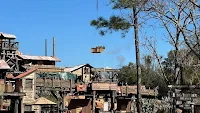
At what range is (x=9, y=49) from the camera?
160 feet

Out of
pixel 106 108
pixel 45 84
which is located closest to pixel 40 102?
pixel 45 84

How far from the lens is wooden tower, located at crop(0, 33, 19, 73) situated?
48125 millimetres

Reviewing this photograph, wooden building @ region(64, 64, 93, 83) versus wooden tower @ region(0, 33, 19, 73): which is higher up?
wooden tower @ region(0, 33, 19, 73)

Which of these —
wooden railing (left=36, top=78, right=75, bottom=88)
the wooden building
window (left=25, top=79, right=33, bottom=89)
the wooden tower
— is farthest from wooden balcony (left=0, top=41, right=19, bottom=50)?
window (left=25, top=79, right=33, bottom=89)

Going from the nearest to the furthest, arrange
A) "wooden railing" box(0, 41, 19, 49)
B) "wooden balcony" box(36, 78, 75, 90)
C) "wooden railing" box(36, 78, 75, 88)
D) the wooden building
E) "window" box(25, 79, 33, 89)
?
"window" box(25, 79, 33, 89) → "wooden railing" box(36, 78, 75, 88) → "wooden balcony" box(36, 78, 75, 90) → "wooden railing" box(0, 41, 19, 49) → the wooden building

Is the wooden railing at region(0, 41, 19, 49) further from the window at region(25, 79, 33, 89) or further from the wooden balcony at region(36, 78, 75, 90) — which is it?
the window at region(25, 79, 33, 89)

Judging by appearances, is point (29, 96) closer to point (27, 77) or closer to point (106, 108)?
point (27, 77)

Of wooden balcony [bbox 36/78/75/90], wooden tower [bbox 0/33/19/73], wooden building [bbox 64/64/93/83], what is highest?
wooden tower [bbox 0/33/19/73]

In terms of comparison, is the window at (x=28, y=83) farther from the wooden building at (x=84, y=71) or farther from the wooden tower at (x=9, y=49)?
the wooden building at (x=84, y=71)

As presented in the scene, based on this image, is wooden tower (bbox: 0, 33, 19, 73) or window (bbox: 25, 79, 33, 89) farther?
wooden tower (bbox: 0, 33, 19, 73)

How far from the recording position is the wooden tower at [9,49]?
1895 inches

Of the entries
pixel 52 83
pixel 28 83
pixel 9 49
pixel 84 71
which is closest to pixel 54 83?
pixel 52 83

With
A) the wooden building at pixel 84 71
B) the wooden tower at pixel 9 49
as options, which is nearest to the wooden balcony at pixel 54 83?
the wooden tower at pixel 9 49

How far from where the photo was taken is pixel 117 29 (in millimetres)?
14172
